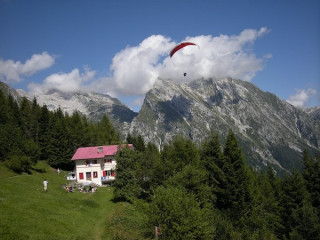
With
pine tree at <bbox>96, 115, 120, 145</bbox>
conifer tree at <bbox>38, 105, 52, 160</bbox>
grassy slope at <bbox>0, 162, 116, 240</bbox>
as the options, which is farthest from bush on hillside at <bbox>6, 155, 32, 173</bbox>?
pine tree at <bbox>96, 115, 120, 145</bbox>

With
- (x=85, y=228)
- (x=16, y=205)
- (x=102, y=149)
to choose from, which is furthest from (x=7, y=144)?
(x=85, y=228)

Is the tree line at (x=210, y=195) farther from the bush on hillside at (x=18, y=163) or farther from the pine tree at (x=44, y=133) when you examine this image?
the pine tree at (x=44, y=133)

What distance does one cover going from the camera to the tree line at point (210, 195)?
76.8ft

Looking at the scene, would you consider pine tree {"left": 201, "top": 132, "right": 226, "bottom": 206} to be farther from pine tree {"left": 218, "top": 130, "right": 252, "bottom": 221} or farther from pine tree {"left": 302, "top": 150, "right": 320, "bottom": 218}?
pine tree {"left": 302, "top": 150, "right": 320, "bottom": 218}

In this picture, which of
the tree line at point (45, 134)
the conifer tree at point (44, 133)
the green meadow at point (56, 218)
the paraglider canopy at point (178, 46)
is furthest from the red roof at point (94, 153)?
the paraglider canopy at point (178, 46)

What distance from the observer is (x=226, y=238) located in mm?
29812

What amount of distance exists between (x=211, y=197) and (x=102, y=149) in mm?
41961

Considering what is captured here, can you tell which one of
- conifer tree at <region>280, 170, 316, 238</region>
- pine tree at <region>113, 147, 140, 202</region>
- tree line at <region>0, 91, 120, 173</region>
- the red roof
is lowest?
conifer tree at <region>280, 170, 316, 238</region>

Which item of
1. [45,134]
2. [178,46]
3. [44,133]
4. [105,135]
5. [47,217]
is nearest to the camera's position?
[47,217]

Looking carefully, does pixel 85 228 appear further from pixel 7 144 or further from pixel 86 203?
pixel 7 144

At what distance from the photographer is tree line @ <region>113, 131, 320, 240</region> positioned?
76.8 ft

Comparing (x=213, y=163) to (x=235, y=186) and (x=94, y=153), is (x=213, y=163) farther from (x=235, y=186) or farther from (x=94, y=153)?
(x=94, y=153)

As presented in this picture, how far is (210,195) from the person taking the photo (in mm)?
38906

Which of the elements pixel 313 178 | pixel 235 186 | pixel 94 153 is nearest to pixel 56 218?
pixel 235 186
